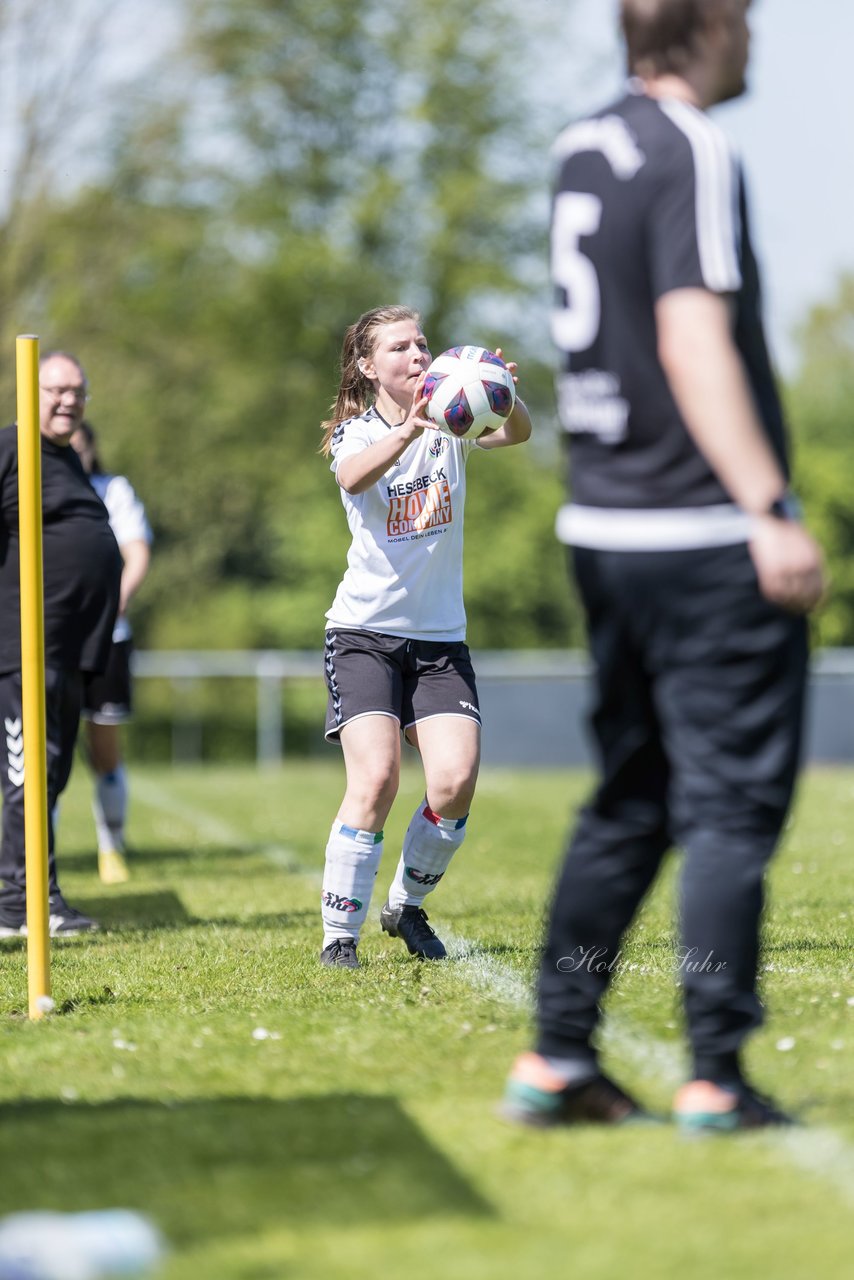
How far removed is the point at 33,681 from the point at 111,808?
16.3 feet

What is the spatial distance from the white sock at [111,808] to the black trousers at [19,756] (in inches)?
98.3

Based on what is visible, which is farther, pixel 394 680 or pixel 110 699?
pixel 110 699

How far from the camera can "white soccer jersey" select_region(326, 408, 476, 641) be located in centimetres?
587

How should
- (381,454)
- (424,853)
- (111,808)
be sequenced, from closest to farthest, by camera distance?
(381,454) → (424,853) → (111,808)

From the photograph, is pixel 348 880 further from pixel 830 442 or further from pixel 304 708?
pixel 830 442

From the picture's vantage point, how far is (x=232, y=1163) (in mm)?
3340

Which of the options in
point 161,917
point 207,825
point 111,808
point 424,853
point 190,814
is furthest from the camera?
point 190,814

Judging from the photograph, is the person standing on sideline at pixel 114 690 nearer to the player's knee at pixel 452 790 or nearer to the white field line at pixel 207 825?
the white field line at pixel 207 825

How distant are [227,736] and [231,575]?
14.4 meters

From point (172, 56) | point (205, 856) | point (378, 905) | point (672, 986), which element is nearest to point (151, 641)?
point (172, 56)

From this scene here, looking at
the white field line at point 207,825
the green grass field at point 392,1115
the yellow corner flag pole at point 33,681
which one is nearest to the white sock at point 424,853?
the green grass field at point 392,1115

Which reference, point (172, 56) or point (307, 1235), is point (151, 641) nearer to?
point (172, 56)

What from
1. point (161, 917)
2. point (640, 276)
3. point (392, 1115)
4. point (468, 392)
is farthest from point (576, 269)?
point (161, 917)

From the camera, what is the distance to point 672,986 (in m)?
5.20
